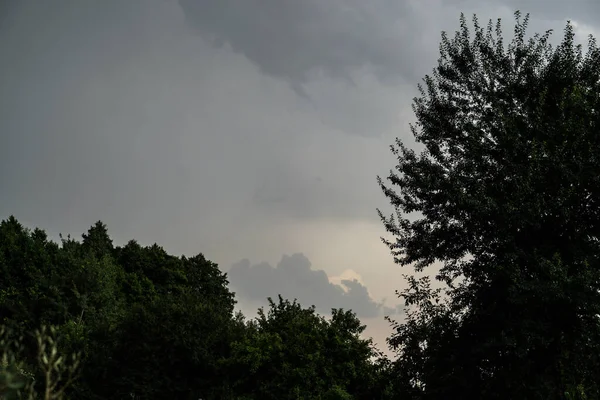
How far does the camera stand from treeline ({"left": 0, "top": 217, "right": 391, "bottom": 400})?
1101 inches

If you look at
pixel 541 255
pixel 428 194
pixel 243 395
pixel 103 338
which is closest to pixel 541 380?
pixel 541 255

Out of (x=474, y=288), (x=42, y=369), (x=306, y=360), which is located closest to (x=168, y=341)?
(x=306, y=360)

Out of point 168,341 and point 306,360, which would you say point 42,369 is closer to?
point 306,360

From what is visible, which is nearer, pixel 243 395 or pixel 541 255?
pixel 541 255

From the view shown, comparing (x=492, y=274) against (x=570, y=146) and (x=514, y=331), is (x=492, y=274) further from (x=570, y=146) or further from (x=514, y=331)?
(x=570, y=146)

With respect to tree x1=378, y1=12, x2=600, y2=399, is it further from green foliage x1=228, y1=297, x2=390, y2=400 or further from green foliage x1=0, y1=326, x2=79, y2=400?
green foliage x1=0, y1=326, x2=79, y2=400

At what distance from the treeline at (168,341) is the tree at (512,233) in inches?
150

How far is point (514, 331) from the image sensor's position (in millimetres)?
19266

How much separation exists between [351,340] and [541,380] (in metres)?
11.8

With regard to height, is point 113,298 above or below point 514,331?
above

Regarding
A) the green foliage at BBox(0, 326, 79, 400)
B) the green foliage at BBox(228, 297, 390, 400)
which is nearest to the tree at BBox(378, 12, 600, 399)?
the green foliage at BBox(228, 297, 390, 400)

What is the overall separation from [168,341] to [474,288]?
1838cm

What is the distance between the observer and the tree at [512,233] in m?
19.0

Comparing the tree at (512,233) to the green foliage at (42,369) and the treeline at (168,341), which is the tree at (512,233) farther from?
the green foliage at (42,369)
